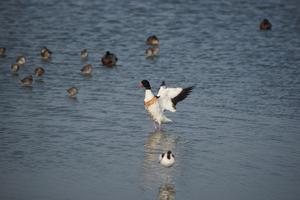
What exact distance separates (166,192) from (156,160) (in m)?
1.74

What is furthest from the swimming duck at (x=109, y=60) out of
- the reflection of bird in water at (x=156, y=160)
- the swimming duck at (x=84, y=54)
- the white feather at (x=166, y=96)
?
the reflection of bird in water at (x=156, y=160)

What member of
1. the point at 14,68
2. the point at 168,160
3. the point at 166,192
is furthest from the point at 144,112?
the point at 166,192

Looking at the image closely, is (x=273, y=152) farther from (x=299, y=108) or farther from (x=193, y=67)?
(x=193, y=67)

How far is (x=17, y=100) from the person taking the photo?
1664 cm

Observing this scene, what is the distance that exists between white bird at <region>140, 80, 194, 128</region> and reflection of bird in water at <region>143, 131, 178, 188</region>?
1.39 ft

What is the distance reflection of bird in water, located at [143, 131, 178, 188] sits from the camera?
11.6 m

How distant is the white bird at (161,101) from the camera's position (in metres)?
15.1

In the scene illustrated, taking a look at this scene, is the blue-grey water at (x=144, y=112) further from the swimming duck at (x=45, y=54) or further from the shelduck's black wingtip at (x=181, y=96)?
the shelduck's black wingtip at (x=181, y=96)

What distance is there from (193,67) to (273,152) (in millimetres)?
7118

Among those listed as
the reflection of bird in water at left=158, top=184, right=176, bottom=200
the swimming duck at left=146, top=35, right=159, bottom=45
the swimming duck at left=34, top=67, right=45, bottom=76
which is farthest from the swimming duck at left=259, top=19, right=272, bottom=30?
the reflection of bird in water at left=158, top=184, right=176, bottom=200

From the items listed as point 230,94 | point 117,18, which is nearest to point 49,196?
point 230,94

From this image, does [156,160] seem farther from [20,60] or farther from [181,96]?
[20,60]

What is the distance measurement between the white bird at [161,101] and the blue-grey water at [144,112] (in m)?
0.27

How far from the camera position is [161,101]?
15781 mm
